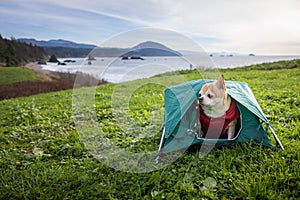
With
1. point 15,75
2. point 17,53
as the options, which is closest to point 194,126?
point 15,75

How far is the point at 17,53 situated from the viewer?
111ft

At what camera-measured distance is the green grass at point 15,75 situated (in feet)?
68.1

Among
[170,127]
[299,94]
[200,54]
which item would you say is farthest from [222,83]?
[299,94]

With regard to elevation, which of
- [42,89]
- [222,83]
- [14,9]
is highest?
[14,9]

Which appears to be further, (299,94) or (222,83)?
(299,94)

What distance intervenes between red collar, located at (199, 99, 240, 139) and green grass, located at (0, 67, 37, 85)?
69.8 ft

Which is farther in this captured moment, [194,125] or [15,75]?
[15,75]

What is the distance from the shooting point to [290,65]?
14.8 metres

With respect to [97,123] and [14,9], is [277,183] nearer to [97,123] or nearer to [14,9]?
[97,123]

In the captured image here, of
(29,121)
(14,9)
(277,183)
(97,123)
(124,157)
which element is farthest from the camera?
(14,9)

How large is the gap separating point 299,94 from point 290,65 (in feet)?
32.0

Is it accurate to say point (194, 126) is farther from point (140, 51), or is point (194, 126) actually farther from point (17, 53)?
point (17, 53)

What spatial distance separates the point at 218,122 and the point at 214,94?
0.44 metres

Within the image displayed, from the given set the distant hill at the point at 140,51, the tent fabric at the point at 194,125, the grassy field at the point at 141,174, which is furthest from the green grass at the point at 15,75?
the tent fabric at the point at 194,125
